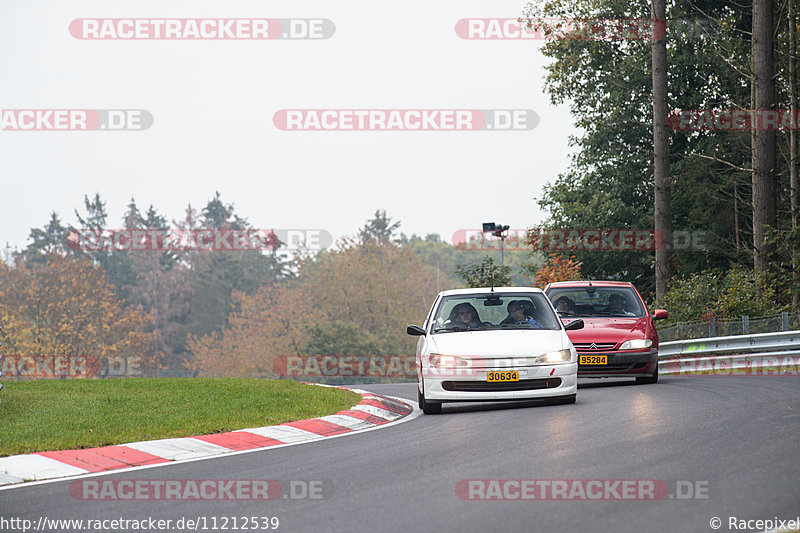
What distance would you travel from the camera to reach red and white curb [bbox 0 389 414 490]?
8.41m

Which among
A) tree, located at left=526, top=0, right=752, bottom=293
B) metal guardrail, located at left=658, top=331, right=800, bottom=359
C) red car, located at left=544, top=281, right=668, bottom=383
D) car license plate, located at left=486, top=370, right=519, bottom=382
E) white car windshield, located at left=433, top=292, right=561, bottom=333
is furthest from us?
tree, located at left=526, top=0, right=752, bottom=293

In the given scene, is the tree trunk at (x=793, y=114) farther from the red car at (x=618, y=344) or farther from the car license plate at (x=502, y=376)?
the car license plate at (x=502, y=376)

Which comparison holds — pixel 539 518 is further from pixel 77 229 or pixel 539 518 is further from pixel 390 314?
pixel 77 229

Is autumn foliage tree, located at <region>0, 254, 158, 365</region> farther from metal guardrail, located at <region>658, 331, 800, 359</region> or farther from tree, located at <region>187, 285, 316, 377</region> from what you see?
metal guardrail, located at <region>658, 331, 800, 359</region>

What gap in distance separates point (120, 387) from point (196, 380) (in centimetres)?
198

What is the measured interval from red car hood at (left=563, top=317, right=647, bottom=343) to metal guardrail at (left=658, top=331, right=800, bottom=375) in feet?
17.2

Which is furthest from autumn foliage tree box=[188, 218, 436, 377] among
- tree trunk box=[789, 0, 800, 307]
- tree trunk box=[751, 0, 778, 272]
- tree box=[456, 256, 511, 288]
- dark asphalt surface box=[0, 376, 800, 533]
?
dark asphalt surface box=[0, 376, 800, 533]

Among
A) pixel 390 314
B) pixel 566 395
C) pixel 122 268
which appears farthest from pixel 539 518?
pixel 122 268

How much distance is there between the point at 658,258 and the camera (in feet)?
98.4

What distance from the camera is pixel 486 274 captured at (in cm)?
3691

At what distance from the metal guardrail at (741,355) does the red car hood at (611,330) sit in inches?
206

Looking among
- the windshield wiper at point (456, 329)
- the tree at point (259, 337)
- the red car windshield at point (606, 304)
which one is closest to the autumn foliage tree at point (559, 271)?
the red car windshield at point (606, 304)

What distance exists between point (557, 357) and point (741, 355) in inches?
399

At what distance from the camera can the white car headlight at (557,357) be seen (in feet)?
40.0
